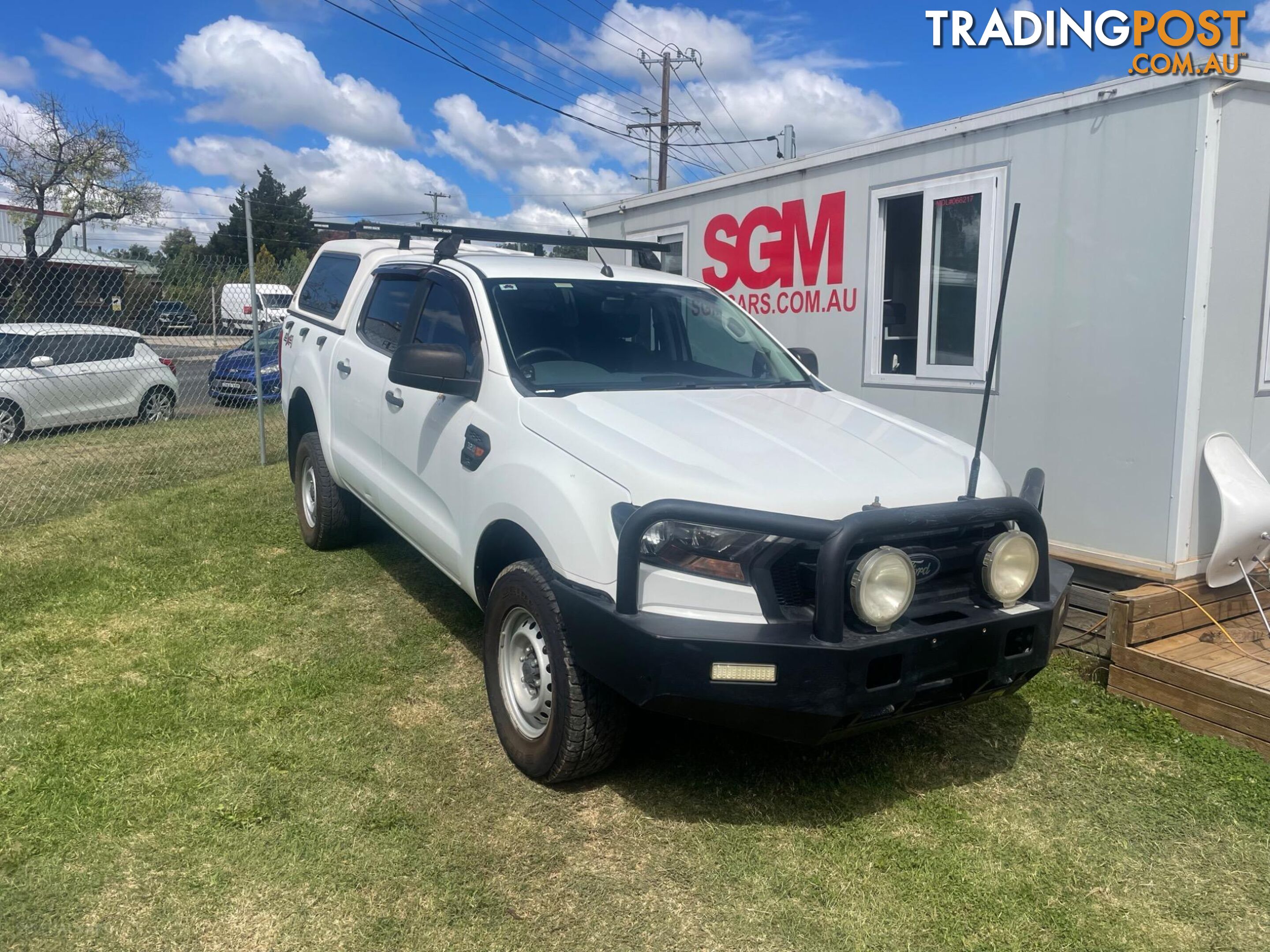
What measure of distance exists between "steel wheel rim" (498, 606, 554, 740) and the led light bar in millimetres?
832

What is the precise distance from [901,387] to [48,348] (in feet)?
33.5

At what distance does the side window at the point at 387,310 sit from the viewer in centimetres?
519

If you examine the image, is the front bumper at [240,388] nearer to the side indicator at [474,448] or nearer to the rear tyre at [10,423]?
the rear tyre at [10,423]

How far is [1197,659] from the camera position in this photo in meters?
4.41

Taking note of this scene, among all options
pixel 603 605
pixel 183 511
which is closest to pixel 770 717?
pixel 603 605

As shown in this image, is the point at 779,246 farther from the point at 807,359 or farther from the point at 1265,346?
the point at 1265,346

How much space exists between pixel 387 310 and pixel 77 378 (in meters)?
9.29

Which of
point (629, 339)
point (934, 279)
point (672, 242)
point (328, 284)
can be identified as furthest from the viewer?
point (672, 242)

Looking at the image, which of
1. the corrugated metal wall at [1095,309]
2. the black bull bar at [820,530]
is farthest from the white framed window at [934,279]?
the black bull bar at [820,530]

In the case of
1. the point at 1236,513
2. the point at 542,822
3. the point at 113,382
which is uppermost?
the point at 113,382

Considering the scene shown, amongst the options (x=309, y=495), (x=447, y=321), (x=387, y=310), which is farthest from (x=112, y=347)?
(x=447, y=321)

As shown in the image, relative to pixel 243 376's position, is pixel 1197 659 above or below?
below

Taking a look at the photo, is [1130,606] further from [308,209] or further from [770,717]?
[308,209]

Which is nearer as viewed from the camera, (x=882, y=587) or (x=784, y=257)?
(x=882, y=587)
